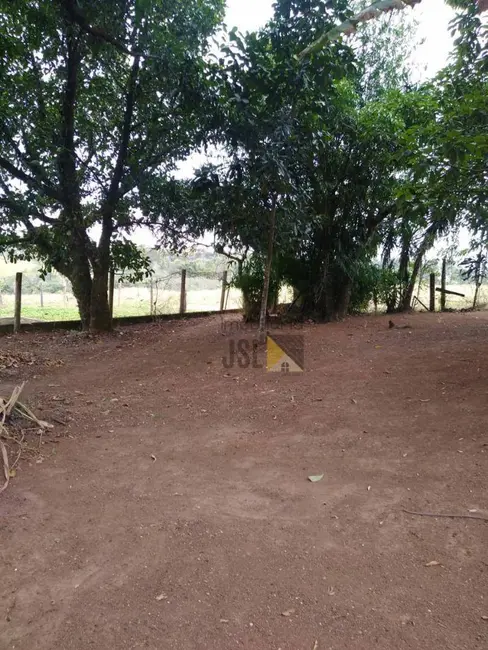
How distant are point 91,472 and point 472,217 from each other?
5.66 meters

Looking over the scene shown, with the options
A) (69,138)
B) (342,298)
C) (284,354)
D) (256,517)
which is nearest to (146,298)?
(69,138)

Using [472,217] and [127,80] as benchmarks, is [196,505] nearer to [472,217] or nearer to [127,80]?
[472,217]

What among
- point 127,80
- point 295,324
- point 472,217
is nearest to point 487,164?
point 472,217

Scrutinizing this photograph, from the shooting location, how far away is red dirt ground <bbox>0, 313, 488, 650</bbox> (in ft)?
5.21

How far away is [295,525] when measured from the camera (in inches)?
85.7

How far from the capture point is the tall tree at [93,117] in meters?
5.35

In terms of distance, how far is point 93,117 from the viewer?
7301mm

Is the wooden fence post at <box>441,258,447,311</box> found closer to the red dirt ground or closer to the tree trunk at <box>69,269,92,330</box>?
the red dirt ground

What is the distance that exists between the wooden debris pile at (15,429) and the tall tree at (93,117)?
4.24m

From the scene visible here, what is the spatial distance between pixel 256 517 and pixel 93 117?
7.38m

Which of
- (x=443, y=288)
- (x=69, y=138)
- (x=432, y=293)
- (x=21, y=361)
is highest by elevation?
(x=69, y=138)

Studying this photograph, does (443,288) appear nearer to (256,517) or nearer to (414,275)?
(414,275)

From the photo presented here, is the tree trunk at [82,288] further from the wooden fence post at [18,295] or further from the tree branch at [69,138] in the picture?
the tree branch at [69,138]

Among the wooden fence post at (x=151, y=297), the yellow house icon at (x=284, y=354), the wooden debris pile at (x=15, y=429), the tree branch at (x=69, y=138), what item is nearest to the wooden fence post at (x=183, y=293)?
the wooden fence post at (x=151, y=297)
